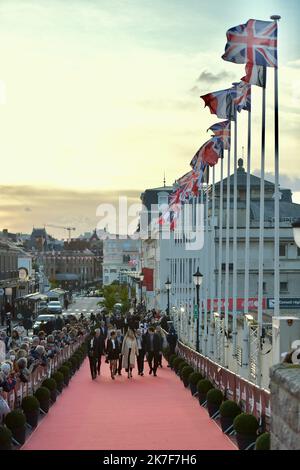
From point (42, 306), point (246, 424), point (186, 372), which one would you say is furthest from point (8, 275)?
point (246, 424)

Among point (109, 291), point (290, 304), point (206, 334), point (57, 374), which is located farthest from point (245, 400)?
point (109, 291)

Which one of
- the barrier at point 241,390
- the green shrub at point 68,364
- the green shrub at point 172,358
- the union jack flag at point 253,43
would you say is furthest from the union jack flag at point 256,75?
the green shrub at point 172,358

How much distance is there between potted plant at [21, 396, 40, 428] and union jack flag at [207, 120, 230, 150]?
49.1 ft

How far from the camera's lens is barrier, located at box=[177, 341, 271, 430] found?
1552 cm

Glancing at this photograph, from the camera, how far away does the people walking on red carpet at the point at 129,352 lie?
30.2 metres

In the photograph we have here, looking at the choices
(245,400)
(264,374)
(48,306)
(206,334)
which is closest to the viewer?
(245,400)

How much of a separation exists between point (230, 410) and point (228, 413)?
0.22ft

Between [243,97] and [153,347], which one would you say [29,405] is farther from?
[153,347]

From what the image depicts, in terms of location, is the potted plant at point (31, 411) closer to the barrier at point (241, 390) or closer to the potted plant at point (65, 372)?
the barrier at point (241, 390)

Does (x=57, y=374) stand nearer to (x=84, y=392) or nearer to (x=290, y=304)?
(x=84, y=392)

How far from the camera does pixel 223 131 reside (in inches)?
1251

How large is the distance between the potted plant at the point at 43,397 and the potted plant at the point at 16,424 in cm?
443
